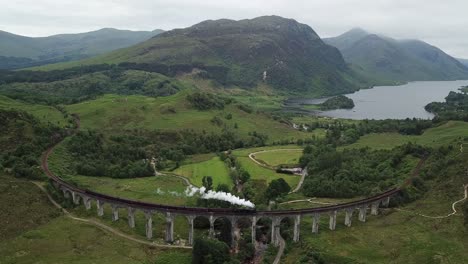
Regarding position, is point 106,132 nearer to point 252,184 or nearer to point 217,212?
point 252,184

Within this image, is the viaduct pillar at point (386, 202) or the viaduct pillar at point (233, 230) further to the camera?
the viaduct pillar at point (386, 202)

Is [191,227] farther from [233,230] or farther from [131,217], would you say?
[131,217]

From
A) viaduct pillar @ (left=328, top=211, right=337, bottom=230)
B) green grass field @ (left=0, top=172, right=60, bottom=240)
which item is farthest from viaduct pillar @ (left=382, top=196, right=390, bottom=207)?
green grass field @ (left=0, top=172, right=60, bottom=240)

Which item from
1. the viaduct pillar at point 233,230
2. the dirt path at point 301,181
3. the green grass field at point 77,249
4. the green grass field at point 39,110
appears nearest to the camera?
the green grass field at point 77,249

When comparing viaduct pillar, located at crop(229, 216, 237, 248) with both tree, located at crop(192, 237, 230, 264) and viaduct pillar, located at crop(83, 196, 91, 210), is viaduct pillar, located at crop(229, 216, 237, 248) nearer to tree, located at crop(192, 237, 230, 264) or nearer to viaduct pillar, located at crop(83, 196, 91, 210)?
tree, located at crop(192, 237, 230, 264)

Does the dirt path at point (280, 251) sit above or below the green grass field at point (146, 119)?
below

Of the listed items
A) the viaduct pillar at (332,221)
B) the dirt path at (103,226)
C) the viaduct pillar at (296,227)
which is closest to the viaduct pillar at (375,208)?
the viaduct pillar at (332,221)

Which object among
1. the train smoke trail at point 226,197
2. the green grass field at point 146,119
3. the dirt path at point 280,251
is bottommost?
the dirt path at point 280,251

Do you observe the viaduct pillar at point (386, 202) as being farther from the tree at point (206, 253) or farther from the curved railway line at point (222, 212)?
the tree at point (206, 253)
